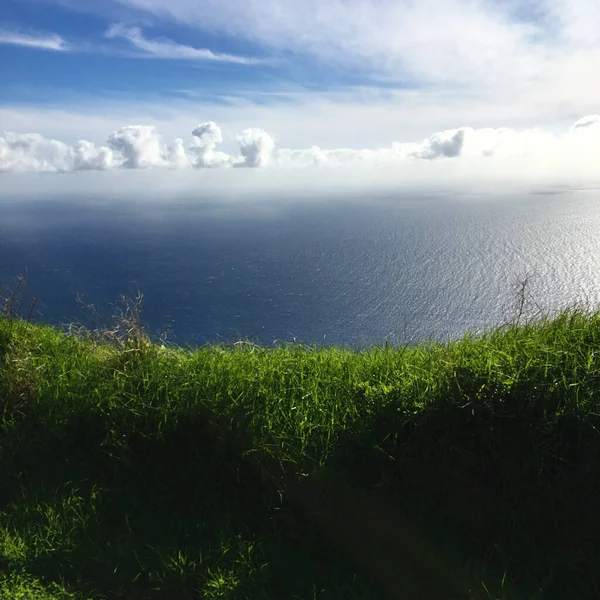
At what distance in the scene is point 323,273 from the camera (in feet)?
161

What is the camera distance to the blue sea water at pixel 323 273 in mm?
32719

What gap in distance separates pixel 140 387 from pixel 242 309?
3260cm

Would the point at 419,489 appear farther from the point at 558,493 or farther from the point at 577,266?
the point at 577,266

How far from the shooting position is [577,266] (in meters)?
41.1

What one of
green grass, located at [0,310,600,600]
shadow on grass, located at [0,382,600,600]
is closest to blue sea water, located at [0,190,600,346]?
green grass, located at [0,310,600,600]

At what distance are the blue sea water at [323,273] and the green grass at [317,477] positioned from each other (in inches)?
511

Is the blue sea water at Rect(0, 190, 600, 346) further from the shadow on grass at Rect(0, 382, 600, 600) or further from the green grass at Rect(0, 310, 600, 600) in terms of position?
the shadow on grass at Rect(0, 382, 600, 600)

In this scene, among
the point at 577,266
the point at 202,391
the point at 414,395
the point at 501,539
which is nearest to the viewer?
the point at 501,539

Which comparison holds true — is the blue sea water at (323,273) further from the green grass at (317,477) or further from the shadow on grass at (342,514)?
the shadow on grass at (342,514)

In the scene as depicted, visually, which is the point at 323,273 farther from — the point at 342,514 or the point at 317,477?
the point at 342,514

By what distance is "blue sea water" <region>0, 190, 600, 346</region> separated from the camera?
107 ft

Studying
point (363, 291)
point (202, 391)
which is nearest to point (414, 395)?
point (202, 391)

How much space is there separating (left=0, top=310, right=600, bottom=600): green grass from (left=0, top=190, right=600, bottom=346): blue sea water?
42.6ft

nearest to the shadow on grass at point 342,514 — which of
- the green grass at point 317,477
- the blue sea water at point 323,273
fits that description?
the green grass at point 317,477
